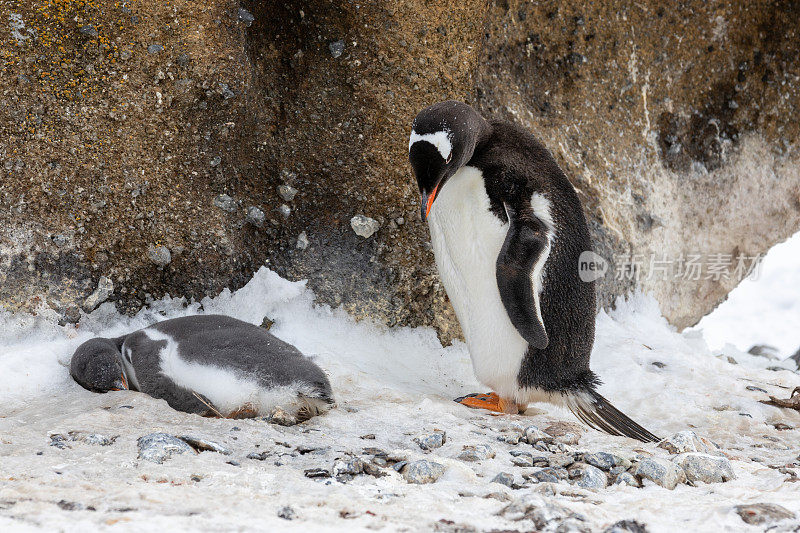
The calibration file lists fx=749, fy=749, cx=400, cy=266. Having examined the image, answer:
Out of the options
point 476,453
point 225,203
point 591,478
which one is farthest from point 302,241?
point 591,478

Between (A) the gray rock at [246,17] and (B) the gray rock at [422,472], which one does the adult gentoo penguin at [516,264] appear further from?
(A) the gray rock at [246,17]

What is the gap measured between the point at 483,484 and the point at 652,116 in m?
3.13

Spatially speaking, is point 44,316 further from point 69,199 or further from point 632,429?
point 632,429

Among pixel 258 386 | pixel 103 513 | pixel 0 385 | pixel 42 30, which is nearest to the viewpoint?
pixel 103 513

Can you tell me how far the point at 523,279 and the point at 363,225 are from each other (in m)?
Answer: 0.98

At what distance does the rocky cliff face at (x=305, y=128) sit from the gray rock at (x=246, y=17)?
0.04ft

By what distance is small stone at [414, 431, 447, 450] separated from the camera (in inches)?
82.7

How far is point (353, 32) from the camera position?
3180 mm

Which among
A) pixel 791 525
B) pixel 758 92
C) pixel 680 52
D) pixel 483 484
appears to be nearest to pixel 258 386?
pixel 483 484

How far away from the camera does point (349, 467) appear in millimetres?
1775

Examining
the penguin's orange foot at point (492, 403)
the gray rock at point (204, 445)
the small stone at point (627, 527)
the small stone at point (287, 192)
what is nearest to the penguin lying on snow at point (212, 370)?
the gray rock at point (204, 445)

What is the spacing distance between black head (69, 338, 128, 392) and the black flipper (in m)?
1.33

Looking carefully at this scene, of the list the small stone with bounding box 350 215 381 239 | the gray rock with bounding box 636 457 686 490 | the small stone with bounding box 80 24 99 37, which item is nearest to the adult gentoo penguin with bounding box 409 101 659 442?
the small stone with bounding box 350 215 381 239

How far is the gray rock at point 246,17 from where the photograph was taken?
10.0 ft
